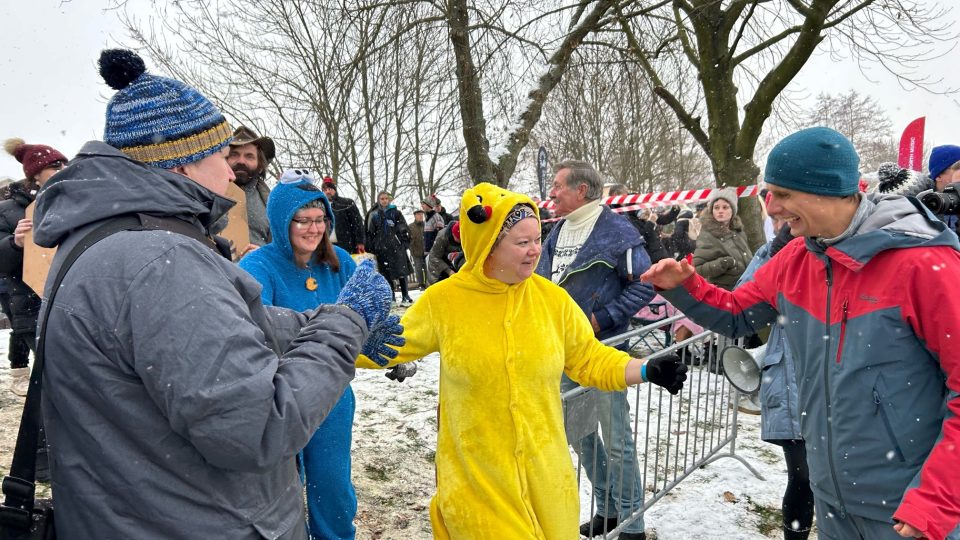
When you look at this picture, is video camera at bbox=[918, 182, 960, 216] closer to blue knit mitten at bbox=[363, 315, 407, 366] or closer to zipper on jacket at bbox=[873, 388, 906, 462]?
zipper on jacket at bbox=[873, 388, 906, 462]

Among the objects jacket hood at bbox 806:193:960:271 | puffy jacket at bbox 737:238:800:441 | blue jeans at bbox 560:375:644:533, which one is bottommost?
blue jeans at bbox 560:375:644:533

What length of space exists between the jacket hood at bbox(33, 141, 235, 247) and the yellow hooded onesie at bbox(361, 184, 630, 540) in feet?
3.33

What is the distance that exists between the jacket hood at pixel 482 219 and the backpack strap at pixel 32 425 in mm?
1312

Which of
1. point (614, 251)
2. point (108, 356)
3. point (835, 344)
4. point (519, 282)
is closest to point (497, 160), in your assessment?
point (614, 251)

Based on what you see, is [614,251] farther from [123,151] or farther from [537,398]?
[123,151]

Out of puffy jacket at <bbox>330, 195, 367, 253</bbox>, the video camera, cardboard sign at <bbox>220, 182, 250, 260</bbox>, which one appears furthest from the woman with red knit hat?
puffy jacket at <bbox>330, 195, 367, 253</bbox>

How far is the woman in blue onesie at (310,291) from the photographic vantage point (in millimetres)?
2930

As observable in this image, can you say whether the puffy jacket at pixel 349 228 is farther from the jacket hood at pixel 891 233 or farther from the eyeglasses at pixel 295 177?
the jacket hood at pixel 891 233

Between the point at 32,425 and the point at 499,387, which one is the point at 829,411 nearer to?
the point at 499,387

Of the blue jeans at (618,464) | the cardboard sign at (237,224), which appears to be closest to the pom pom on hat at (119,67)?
the cardboard sign at (237,224)

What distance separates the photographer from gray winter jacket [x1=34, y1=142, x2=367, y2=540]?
117 cm

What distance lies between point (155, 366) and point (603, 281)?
2976 millimetres

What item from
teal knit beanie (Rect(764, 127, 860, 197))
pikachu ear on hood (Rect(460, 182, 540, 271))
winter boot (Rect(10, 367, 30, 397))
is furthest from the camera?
winter boot (Rect(10, 367, 30, 397))

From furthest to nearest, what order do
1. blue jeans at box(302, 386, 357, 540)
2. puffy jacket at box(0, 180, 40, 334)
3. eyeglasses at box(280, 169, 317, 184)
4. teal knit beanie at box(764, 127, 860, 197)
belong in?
puffy jacket at box(0, 180, 40, 334) → eyeglasses at box(280, 169, 317, 184) → blue jeans at box(302, 386, 357, 540) → teal knit beanie at box(764, 127, 860, 197)
